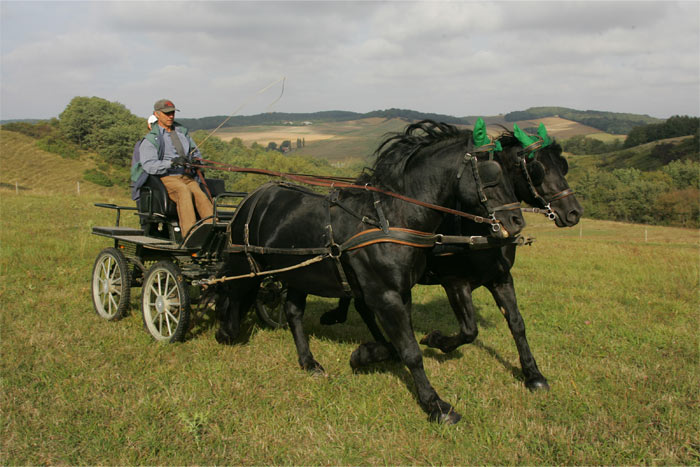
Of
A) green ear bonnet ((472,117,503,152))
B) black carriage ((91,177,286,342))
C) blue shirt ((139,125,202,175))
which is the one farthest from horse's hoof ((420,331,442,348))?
blue shirt ((139,125,202,175))

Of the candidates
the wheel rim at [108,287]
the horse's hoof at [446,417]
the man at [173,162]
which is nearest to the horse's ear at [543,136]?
the horse's hoof at [446,417]

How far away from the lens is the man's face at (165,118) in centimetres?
639

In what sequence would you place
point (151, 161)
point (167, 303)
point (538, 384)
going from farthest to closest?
point (151, 161) < point (167, 303) < point (538, 384)

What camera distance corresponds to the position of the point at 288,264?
15.9 feet

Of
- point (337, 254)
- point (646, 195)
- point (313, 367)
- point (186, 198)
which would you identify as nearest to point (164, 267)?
point (186, 198)

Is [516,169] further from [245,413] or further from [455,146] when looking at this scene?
[245,413]

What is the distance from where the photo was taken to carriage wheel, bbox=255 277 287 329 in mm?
6297

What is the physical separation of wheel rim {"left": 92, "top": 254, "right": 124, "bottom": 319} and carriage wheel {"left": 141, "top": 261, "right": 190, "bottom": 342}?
0.72 m

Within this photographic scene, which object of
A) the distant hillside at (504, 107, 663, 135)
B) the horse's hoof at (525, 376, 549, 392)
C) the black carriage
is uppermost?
the distant hillside at (504, 107, 663, 135)

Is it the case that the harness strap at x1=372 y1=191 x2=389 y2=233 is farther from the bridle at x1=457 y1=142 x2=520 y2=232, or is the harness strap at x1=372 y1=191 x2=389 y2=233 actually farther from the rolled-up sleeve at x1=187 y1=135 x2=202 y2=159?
the rolled-up sleeve at x1=187 y1=135 x2=202 y2=159

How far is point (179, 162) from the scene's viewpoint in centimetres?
606

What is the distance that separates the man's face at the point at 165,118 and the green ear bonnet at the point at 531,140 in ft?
14.9

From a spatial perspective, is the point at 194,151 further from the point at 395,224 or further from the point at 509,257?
the point at 509,257

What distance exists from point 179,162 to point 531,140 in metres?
4.18
